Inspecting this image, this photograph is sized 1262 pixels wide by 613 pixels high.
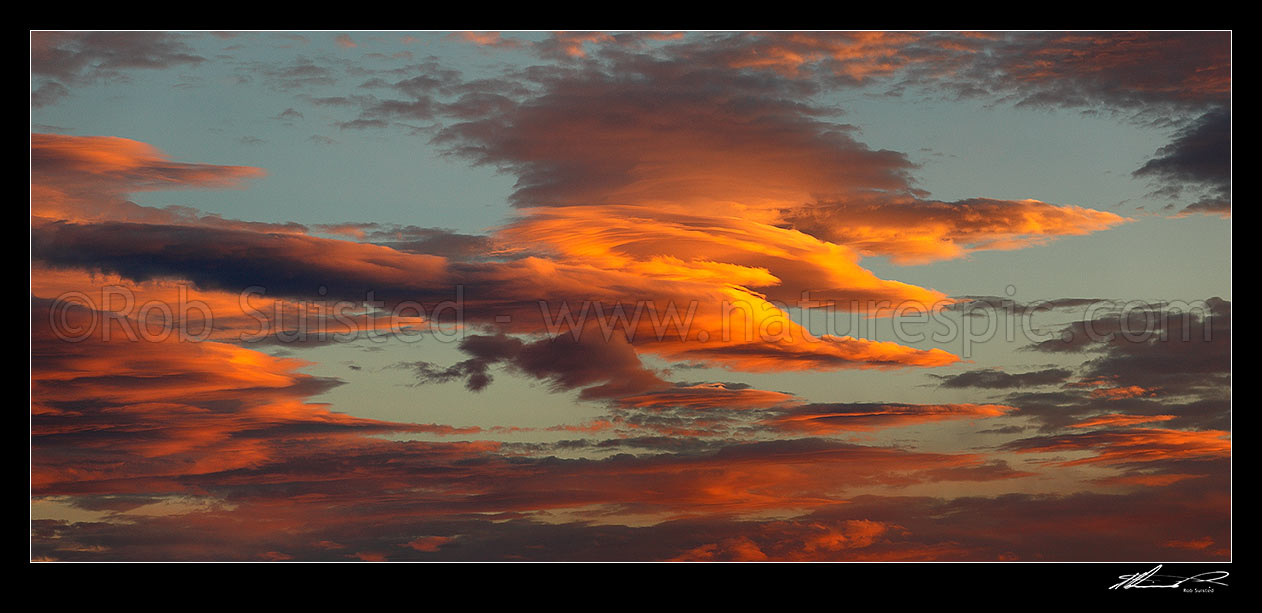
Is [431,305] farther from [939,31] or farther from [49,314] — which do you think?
[939,31]

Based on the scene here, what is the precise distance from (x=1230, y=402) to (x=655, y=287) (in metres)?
5.73

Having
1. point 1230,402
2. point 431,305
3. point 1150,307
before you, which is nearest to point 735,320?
point 431,305

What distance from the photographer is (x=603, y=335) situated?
11867mm

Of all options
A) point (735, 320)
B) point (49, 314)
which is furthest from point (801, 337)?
point (49, 314)

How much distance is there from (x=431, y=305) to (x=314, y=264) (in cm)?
122

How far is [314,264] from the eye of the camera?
12.0 metres

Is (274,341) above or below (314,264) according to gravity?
below

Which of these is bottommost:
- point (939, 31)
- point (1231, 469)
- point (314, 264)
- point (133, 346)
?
point (1231, 469)

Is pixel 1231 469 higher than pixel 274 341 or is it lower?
lower

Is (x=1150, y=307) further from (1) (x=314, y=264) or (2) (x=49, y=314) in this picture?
(2) (x=49, y=314)

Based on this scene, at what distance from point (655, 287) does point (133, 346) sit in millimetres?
5159
